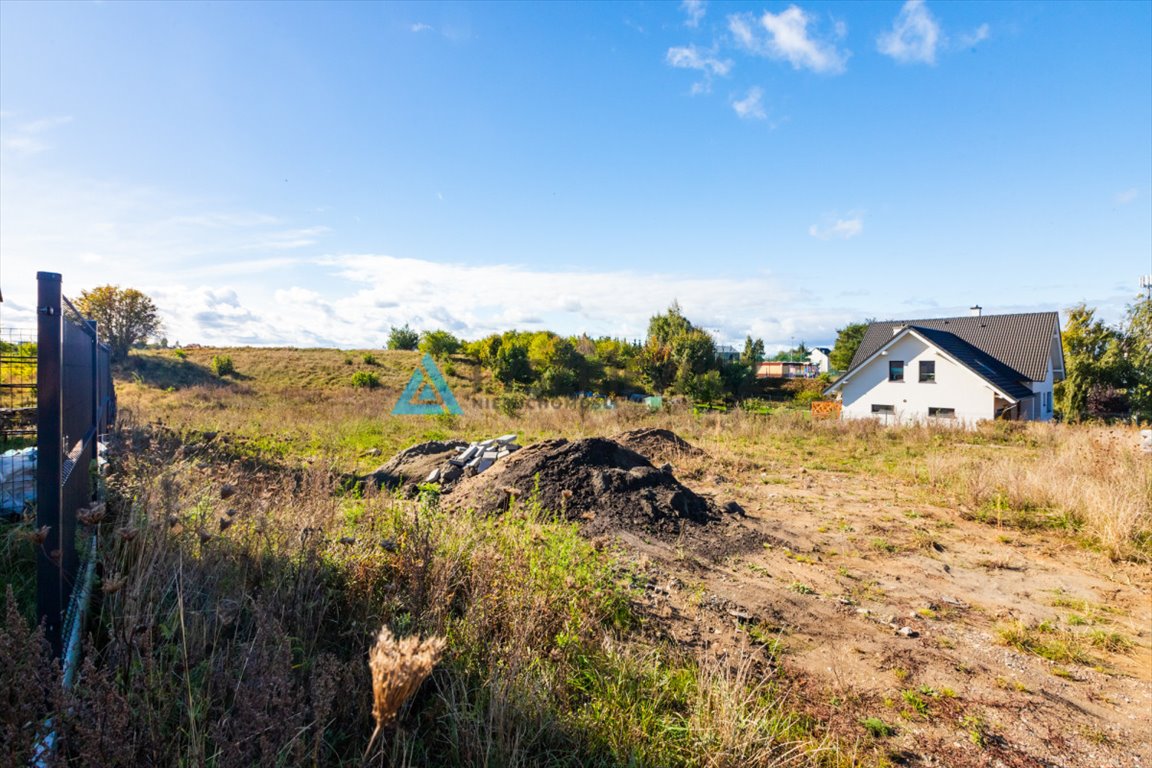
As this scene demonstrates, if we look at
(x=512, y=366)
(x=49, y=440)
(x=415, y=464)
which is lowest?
(x=415, y=464)

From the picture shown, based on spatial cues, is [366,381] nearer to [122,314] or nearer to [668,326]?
[122,314]

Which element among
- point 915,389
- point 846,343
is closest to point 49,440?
point 915,389

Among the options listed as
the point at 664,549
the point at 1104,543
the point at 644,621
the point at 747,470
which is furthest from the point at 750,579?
the point at 747,470

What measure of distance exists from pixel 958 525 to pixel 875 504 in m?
1.10

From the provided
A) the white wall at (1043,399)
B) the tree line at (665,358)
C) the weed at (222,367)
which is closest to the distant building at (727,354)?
the tree line at (665,358)

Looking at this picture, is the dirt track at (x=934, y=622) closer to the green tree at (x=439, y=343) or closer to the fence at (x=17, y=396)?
the fence at (x=17, y=396)

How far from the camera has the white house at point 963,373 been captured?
72.0ft

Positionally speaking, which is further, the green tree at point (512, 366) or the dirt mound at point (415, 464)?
the green tree at point (512, 366)

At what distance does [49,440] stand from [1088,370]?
117 ft

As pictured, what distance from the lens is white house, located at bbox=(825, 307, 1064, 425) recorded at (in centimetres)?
2195

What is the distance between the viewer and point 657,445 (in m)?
11.8

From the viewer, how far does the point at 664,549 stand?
5656 mm

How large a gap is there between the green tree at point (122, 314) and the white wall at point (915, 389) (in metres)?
39.5

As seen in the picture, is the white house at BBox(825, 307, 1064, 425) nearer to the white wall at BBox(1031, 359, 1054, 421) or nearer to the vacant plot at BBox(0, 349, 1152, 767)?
the white wall at BBox(1031, 359, 1054, 421)
